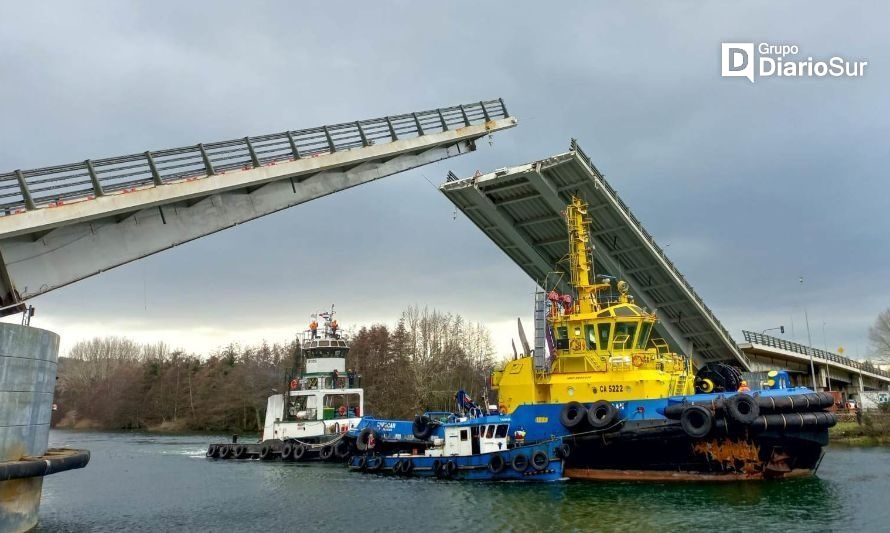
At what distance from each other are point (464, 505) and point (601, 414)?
449 cm

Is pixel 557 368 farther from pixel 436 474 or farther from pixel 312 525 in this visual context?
pixel 312 525

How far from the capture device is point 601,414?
53.3 ft

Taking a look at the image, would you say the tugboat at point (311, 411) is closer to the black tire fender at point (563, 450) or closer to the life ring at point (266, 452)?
the life ring at point (266, 452)

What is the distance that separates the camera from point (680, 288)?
877 inches

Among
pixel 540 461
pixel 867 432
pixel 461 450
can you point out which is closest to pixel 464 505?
pixel 540 461

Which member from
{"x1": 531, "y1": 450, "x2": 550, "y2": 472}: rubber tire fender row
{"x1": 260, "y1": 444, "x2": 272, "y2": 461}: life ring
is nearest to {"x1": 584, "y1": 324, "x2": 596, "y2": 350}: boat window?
{"x1": 531, "y1": 450, "x2": 550, "y2": 472}: rubber tire fender row

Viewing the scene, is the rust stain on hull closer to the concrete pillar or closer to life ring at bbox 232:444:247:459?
the concrete pillar

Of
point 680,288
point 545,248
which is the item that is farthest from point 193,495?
point 680,288

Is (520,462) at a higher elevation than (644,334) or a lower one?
lower

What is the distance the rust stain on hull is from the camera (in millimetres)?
15359

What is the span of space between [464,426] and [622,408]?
4832 millimetres

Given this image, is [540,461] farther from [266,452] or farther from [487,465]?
[266,452]

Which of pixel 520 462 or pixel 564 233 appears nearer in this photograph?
pixel 520 462

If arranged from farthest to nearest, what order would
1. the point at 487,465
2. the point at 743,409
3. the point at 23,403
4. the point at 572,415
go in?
the point at 487,465
the point at 572,415
the point at 743,409
the point at 23,403
